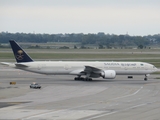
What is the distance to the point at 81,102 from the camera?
46188 millimetres

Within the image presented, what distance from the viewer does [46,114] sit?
37906 mm

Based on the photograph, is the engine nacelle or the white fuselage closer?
the engine nacelle

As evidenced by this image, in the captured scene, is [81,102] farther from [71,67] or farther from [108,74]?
[71,67]

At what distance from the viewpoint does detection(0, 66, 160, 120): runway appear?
123 ft

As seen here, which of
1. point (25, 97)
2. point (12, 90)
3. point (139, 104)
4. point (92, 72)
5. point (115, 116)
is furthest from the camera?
point (92, 72)

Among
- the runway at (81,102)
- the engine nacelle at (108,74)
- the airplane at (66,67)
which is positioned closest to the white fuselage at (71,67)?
the airplane at (66,67)

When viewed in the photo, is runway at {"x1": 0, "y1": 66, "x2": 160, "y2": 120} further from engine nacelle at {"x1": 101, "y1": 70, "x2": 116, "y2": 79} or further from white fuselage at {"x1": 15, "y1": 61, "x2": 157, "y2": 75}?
white fuselage at {"x1": 15, "y1": 61, "x2": 157, "y2": 75}

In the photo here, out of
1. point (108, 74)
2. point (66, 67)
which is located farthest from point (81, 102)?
point (66, 67)

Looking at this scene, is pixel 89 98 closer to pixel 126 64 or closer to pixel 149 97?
→ pixel 149 97

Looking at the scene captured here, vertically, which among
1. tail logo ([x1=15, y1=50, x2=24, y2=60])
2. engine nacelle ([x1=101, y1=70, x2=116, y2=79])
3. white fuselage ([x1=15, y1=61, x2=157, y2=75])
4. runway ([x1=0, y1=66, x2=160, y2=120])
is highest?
tail logo ([x1=15, y1=50, x2=24, y2=60])

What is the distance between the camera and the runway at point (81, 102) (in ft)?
123

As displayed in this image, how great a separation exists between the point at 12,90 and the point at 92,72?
19.4 meters

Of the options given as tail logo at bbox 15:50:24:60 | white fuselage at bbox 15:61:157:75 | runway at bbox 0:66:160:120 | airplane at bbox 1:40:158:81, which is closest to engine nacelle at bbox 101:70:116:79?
airplane at bbox 1:40:158:81

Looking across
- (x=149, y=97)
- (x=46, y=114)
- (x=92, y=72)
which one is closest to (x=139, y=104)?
(x=149, y=97)
